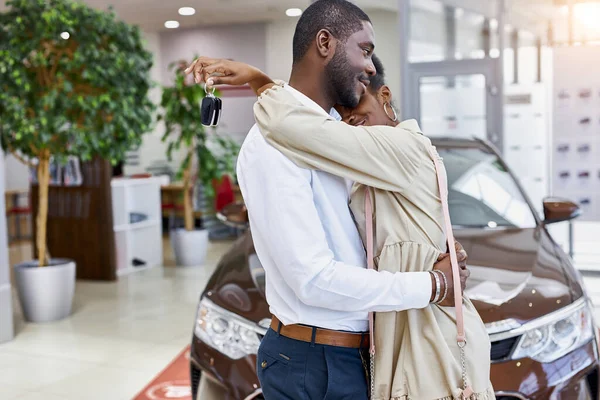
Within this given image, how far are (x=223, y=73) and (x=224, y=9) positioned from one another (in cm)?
902

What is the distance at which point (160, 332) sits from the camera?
486 centimetres

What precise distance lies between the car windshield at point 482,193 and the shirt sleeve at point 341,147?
177cm

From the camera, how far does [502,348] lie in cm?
214

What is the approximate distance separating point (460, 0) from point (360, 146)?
641 centimetres

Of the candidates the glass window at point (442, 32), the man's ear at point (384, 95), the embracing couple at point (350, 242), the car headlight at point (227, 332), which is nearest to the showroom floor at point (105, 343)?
the car headlight at point (227, 332)

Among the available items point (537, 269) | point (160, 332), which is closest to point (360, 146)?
point (537, 269)

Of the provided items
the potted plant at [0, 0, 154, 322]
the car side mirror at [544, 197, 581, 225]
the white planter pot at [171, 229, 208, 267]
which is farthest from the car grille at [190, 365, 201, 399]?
the white planter pot at [171, 229, 208, 267]

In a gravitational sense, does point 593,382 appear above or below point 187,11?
below

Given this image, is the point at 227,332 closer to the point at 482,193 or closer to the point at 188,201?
the point at 482,193

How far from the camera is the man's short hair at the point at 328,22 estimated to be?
125cm

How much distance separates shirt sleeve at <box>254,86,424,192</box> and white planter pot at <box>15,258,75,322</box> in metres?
4.44

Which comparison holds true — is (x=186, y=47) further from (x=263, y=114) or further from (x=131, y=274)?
(x=263, y=114)

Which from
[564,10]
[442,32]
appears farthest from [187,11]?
[564,10]

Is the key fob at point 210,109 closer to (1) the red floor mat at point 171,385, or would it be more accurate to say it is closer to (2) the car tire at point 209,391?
(2) the car tire at point 209,391
